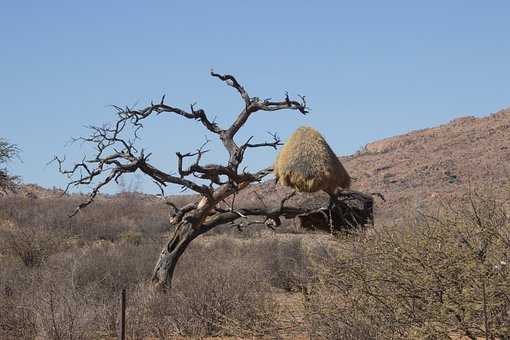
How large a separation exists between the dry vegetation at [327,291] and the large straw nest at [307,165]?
2.26m

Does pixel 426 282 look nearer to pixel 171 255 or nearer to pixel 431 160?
pixel 171 255

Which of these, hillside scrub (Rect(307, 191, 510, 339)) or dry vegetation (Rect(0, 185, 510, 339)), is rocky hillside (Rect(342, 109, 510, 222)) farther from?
hillside scrub (Rect(307, 191, 510, 339))

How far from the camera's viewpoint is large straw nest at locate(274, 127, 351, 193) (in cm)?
1602

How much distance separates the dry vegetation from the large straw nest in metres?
2.26

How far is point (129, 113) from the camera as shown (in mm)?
14562

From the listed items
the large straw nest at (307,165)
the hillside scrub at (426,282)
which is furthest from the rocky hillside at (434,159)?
the hillside scrub at (426,282)

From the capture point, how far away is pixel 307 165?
16.0 m

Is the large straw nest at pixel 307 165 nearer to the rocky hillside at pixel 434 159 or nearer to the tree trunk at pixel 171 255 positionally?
the tree trunk at pixel 171 255

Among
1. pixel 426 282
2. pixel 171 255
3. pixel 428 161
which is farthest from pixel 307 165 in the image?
pixel 428 161

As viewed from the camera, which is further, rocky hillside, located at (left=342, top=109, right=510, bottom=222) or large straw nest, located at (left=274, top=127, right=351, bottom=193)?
rocky hillside, located at (left=342, top=109, right=510, bottom=222)

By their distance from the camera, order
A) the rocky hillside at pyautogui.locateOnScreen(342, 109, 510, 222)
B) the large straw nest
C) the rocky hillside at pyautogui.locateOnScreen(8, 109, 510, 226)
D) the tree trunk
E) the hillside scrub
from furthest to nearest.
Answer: the rocky hillside at pyautogui.locateOnScreen(342, 109, 510, 222)
the rocky hillside at pyautogui.locateOnScreen(8, 109, 510, 226)
the large straw nest
the tree trunk
the hillside scrub

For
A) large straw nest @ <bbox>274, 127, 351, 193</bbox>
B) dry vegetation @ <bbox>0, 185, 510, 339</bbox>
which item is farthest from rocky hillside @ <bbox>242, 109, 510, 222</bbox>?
dry vegetation @ <bbox>0, 185, 510, 339</bbox>

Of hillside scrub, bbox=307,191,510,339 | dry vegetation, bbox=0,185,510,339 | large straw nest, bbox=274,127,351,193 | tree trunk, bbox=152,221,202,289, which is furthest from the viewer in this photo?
large straw nest, bbox=274,127,351,193

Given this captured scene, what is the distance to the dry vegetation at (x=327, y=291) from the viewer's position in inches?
280
